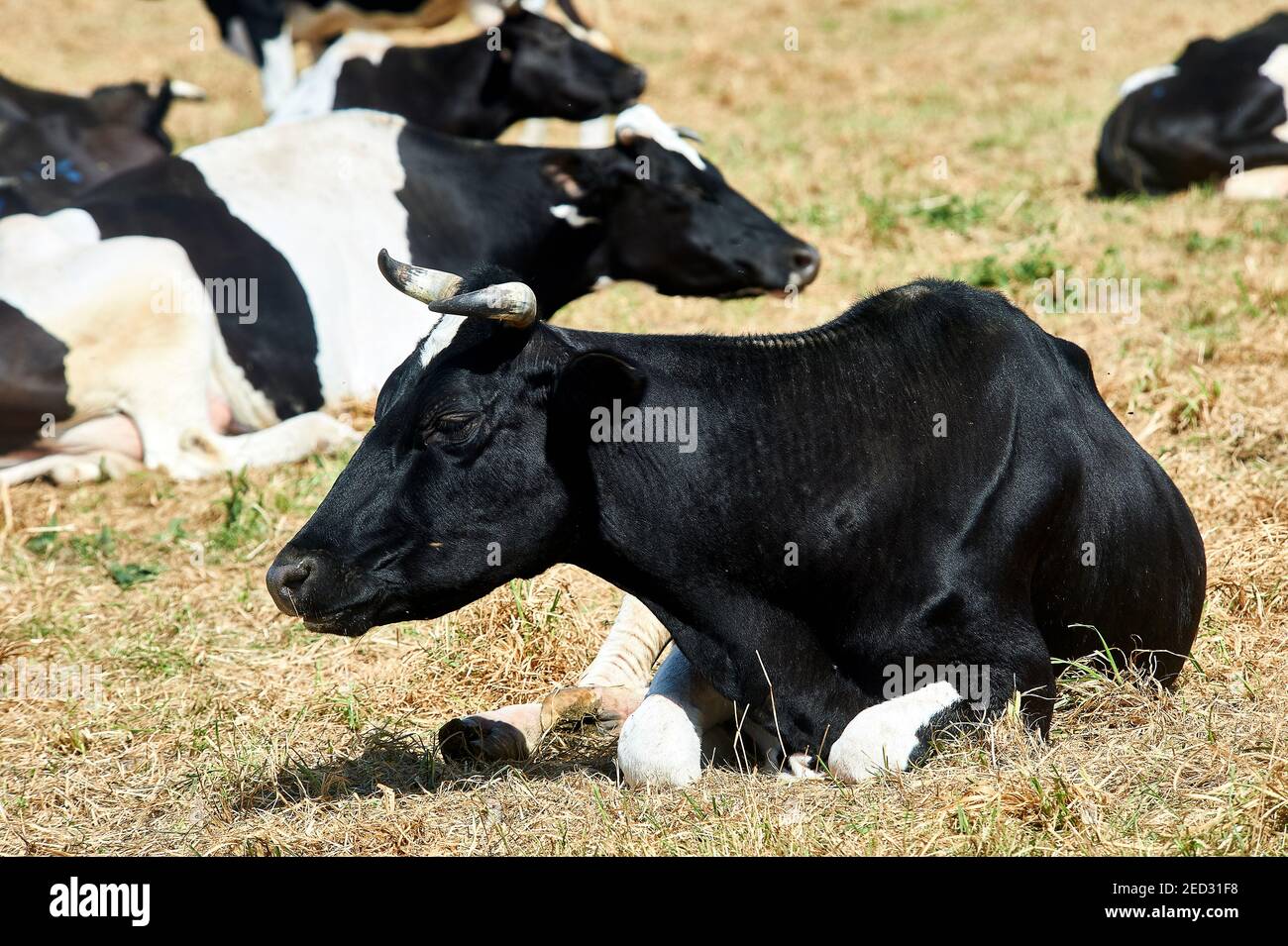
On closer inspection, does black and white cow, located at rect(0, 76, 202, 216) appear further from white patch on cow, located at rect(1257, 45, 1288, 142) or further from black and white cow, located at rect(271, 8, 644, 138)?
white patch on cow, located at rect(1257, 45, 1288, 142)

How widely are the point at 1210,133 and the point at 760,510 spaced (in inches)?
311

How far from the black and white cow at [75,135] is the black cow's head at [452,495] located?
708cm

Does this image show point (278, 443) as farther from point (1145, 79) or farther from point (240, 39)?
point (1145, 79)

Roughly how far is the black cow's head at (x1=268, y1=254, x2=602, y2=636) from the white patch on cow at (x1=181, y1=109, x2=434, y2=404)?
166 inches

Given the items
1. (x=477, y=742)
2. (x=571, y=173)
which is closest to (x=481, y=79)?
(x=571, y=173)

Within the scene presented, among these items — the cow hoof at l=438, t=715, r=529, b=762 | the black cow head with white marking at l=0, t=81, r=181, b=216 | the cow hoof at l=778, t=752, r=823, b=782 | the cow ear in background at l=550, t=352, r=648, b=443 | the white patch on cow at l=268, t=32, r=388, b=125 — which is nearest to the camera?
the cow ear in background at l=550, t=352, r=648, b=443

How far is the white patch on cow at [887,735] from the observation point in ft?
12.6

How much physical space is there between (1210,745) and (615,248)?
5.02 metres

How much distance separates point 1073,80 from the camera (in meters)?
14.5

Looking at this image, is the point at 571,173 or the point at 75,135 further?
the point at 75,135

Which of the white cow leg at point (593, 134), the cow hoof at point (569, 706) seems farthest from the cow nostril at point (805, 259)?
the white cow leg at point (593, 134)

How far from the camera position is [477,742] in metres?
4.41

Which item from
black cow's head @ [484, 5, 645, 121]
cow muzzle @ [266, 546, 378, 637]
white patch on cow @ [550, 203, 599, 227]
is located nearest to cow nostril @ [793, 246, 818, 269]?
white patch on cow @ [550, 203, 599, 227]

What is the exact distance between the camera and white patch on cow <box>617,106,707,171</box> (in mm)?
8164
